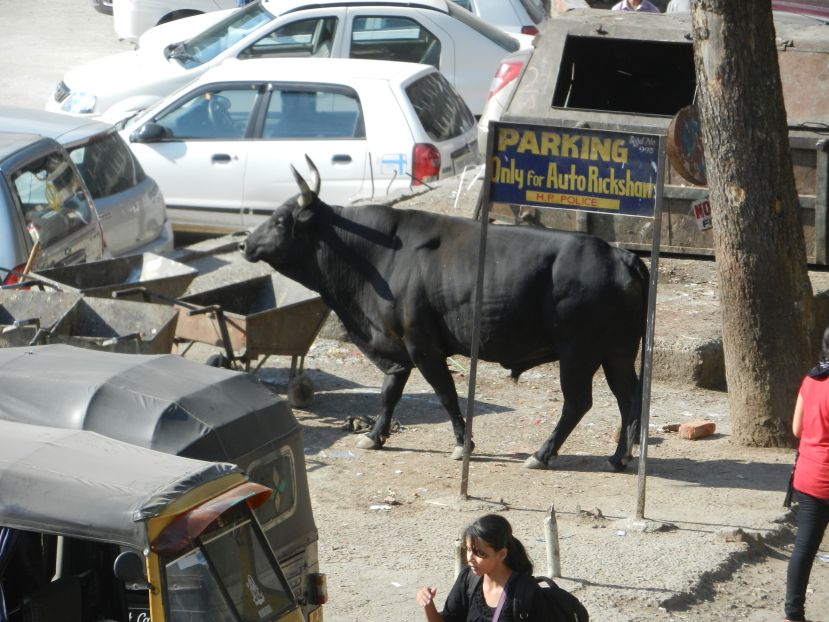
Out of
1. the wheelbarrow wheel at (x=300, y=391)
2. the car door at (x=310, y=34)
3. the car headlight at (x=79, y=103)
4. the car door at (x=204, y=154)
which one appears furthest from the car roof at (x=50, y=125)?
the car door at (x=310, y=34)

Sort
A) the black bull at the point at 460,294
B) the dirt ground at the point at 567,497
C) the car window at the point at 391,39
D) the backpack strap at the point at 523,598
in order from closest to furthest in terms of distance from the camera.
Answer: the backpack strap at the point at 523,598, the dirt ground at the point at 567,497, the black bull at the point at 460,294, the car window at the point at 391,39

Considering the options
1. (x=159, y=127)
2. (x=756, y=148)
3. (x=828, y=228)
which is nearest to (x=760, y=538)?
(x=756, y=148)

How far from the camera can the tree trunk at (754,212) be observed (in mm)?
8461

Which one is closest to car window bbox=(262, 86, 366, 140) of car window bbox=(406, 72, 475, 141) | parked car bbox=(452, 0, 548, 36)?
car window bbox=(406, 72, 475, 141)

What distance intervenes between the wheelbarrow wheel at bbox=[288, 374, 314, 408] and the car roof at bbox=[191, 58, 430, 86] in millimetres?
4326

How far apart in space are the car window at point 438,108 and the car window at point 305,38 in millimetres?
2809

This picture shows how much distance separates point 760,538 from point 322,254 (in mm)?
3484

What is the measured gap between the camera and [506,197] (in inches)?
302

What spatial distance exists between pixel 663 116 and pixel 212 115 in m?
5.06

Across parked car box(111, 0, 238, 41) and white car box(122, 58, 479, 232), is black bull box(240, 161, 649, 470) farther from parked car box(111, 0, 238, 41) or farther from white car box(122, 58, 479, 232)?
parked car box(111, 0, 238, 41)

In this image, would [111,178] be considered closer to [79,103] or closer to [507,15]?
[79,103]

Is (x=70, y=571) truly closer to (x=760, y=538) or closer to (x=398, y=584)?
(x=398, y=584)

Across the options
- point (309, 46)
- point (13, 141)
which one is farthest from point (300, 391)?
point (309, 46)

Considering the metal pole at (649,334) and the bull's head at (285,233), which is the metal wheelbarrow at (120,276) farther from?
the metal pole at (649,334)
